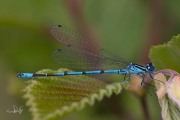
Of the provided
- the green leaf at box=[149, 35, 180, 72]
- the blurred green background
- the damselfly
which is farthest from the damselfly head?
the blurred green background

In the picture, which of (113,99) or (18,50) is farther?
(18,50)

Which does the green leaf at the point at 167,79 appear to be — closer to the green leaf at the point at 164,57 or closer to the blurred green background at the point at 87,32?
the green leaf at the point at 164,57

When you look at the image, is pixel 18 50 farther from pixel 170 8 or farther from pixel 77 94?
pixel 77 94

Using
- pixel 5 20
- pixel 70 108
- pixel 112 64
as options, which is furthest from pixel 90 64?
pixel 70 108

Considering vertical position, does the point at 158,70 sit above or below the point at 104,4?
below

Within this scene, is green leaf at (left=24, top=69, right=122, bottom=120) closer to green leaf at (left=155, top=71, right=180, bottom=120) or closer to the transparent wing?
green leaf at (left=155, top=71, right=180, bottom=120)

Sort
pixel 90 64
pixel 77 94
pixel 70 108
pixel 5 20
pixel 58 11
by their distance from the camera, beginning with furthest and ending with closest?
pixel 58 11 < pixel 5 20 < pixel 90 64 < pixel 77 94 < pixel 70 108

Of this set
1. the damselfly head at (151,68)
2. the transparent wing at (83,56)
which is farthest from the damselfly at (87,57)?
the damselfly head at (151,68)
